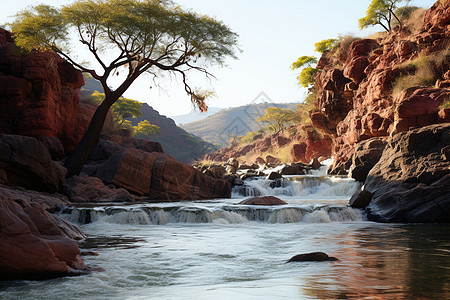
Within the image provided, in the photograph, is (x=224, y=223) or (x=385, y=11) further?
(x=385, y=11)

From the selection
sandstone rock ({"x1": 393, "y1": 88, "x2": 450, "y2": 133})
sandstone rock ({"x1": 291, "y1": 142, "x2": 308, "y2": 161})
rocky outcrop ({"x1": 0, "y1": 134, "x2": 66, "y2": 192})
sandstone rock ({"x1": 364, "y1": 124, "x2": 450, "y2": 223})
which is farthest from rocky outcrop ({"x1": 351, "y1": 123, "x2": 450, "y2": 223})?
sandstone rock ({"x1": 291, "y1": 142, "x2": 308, "y2": 161})

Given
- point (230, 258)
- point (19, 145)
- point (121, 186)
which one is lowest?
point (230, 258)

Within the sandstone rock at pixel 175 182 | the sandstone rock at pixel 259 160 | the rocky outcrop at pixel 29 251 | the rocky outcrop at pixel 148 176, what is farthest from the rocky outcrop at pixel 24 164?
the sandstone rock at pixel 259 160

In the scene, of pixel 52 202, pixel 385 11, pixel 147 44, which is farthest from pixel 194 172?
pixel 385 11

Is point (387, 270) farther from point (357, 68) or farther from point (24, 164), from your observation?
point (357, 68)

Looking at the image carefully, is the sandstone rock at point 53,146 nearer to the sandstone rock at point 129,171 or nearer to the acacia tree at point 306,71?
the sandstone rock at point 129,171

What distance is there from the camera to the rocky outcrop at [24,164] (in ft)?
44.8

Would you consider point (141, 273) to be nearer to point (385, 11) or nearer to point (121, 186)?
point (121, 186)

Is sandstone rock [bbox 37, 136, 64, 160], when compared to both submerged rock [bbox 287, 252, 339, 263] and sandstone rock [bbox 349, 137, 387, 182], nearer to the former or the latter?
sandstone rock [bbox 349, 137, 387, 182]

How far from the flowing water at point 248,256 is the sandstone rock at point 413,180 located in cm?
74

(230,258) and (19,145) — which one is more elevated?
(19,145)

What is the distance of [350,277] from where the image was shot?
4719 millimetres

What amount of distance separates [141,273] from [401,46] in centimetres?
2008

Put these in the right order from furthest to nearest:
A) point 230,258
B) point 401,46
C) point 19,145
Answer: point 401,46, point 19,145, point 230,258
